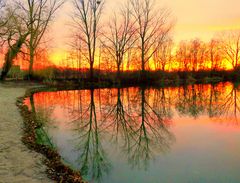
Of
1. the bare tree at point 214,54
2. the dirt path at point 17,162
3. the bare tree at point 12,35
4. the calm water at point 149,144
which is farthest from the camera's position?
the bare tree at point 214,54

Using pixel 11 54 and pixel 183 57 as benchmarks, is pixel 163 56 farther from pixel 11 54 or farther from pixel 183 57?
pixel 11 54

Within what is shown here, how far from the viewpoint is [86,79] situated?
150 feet

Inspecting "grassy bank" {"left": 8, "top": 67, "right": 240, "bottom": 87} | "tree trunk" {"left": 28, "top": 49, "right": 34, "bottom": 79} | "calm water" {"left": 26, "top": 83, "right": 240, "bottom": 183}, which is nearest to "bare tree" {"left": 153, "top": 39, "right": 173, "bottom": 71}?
"grassy bank" {"left": 8, "top": 67, "right": 240, "bottom": 87}

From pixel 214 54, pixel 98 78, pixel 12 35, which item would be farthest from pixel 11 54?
pixel 214 54

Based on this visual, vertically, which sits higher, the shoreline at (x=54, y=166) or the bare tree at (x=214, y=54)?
the bare tree at (x=214, y=54)

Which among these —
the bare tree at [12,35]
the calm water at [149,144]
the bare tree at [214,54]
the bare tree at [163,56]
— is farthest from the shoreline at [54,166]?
the bare tree at [214,54]

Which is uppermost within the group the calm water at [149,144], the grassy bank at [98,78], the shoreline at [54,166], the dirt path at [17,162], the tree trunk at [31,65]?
the tree trunk at [31,65]

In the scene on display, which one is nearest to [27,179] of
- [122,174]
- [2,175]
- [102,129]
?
[2,175]

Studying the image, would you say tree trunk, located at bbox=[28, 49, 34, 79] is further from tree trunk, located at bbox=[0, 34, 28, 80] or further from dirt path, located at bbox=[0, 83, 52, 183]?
dirt path, located at bbox=[0, 83, 52, 183]

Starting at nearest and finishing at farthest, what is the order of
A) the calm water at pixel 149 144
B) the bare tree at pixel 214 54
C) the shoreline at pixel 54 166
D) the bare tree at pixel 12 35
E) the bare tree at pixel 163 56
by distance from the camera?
the shoreline at pixel 54 166, the calm water at pixel 149 144, the bare tree at pixel 12 35, the bare tree at pixel 163 56, the bare tree at pixel 214 54

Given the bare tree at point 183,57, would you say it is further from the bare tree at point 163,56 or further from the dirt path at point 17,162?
the dirt path at point 17,162

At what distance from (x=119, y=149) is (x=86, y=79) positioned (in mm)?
36272

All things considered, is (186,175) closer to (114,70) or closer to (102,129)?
(102,129)

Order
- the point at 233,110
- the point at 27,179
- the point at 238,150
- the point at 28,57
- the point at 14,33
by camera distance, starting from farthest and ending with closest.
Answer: the point at 28,57, the point at 14,33, the point at 233,110, the point at 238,150, the point at 27,179
